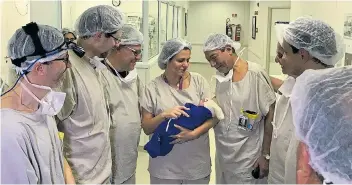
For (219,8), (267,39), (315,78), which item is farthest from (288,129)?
(219,8)

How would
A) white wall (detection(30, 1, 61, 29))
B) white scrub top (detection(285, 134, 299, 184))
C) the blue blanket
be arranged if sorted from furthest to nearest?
white wall (detection(30, 1, 61, 29)) < the blue blanket < white scrub top (detection(285, 134, 299, 184))

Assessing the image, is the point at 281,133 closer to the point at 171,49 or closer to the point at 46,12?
the point at 171,49

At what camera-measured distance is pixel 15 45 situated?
4.58ft

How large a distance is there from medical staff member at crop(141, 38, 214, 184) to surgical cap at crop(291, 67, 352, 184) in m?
1.09

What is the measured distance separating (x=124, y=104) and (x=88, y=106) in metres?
0.41

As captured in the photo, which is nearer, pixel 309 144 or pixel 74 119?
pixel 309 144

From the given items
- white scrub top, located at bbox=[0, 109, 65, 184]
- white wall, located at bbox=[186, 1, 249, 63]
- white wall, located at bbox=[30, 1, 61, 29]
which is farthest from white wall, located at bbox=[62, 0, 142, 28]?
white wall, located at bbox=[186, 1, 249, 63]

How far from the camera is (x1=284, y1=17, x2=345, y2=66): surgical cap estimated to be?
1.70 metres

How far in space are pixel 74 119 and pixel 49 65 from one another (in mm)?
413

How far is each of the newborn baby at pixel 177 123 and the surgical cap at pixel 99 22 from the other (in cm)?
61

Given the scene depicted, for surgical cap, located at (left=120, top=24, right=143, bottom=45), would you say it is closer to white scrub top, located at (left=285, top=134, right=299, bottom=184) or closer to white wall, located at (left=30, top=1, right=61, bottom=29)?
white scrub top, located at (left=285, top=134, right=299, bottom=184)

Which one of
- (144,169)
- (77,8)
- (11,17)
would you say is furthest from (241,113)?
(77,8)

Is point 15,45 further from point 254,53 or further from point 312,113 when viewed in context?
point 254,53

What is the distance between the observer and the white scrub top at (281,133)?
Result: 5.90ft
